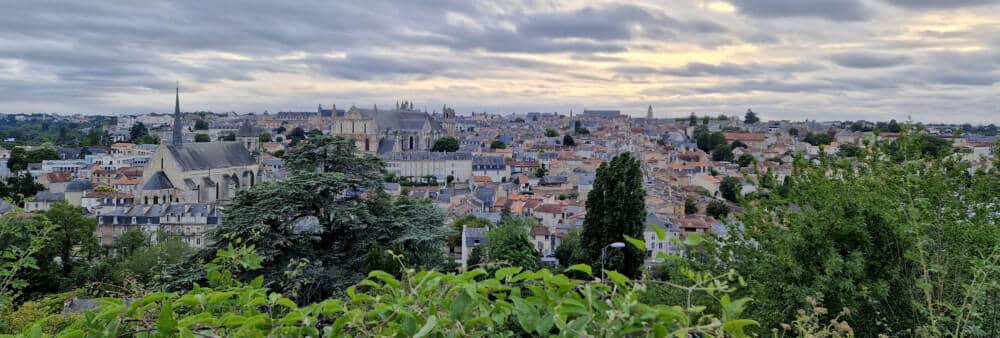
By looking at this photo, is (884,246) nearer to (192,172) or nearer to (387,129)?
(192,172)

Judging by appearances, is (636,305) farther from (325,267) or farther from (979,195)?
(325,267)

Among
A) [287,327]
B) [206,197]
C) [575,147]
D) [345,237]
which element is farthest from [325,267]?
[575,147]

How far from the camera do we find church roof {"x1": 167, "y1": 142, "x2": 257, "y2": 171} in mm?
38375

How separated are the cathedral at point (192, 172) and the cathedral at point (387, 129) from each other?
1930 cm

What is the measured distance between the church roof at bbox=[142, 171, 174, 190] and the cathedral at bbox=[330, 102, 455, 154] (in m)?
25.1

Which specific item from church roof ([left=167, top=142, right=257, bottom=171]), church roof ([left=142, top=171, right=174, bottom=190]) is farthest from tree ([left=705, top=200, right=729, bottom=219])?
church roof ([left=142, top=171, right=174, bottom=190])

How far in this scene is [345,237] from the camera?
1314 cm

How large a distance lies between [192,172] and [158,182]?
Answer: 83.5 inches

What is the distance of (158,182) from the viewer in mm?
36719

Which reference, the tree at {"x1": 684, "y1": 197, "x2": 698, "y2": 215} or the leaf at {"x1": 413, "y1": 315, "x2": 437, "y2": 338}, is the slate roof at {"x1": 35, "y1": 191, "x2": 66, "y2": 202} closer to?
the tree at {"x1": 684, "y1": 197, "x2": 698, "y2": 215}

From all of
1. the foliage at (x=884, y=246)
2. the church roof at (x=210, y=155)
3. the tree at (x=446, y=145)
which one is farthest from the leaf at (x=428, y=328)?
the tree at (x=446, y=145)

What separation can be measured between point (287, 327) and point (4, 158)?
239 ft

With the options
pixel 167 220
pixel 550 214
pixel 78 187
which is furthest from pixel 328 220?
pixel 78 187

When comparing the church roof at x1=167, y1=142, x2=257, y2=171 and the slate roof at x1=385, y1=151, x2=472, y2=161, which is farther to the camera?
the slate roof at x1=385, y1=151, x2=472, y2=161
